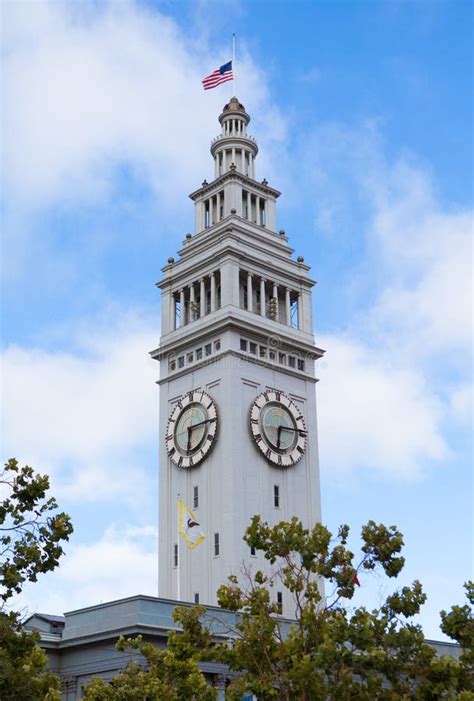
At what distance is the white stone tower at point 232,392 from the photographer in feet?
261

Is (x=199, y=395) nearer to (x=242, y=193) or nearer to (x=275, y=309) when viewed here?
(x=275, y=309)

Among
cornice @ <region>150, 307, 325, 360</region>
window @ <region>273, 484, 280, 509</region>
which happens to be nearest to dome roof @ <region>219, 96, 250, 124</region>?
cornice @ <region>150, 307, 325, 360</region>

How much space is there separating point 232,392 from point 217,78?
28.5 metres

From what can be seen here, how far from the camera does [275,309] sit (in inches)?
3492

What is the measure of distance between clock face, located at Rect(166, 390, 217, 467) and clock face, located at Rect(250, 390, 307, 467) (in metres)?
3.37

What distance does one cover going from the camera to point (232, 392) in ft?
267

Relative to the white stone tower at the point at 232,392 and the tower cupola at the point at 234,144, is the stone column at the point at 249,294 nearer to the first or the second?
the white stone tower at the point at 232,392

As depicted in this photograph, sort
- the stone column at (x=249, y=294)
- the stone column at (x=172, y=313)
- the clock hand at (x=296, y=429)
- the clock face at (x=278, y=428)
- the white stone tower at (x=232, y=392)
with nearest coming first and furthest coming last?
the white stone tower at (x=232, y=392)
the clock face at (x=278, y=428)
the clock hand at (x=296, y=429)
the stone column at (x=249, y=294)
the stone column at (x=172, y=313)

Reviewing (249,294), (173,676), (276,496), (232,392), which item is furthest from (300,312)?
(173,676)

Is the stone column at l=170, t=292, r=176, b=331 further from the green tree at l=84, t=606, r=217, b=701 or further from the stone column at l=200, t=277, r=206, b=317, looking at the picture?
the green tree at l=84, t=606, r=217, b=701

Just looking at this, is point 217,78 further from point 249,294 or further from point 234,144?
point 249,294

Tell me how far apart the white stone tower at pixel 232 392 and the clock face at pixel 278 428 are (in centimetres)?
10

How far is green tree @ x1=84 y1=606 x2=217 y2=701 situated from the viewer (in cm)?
4281

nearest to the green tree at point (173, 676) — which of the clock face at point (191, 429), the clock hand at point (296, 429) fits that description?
the clock face at point (191, 429)
